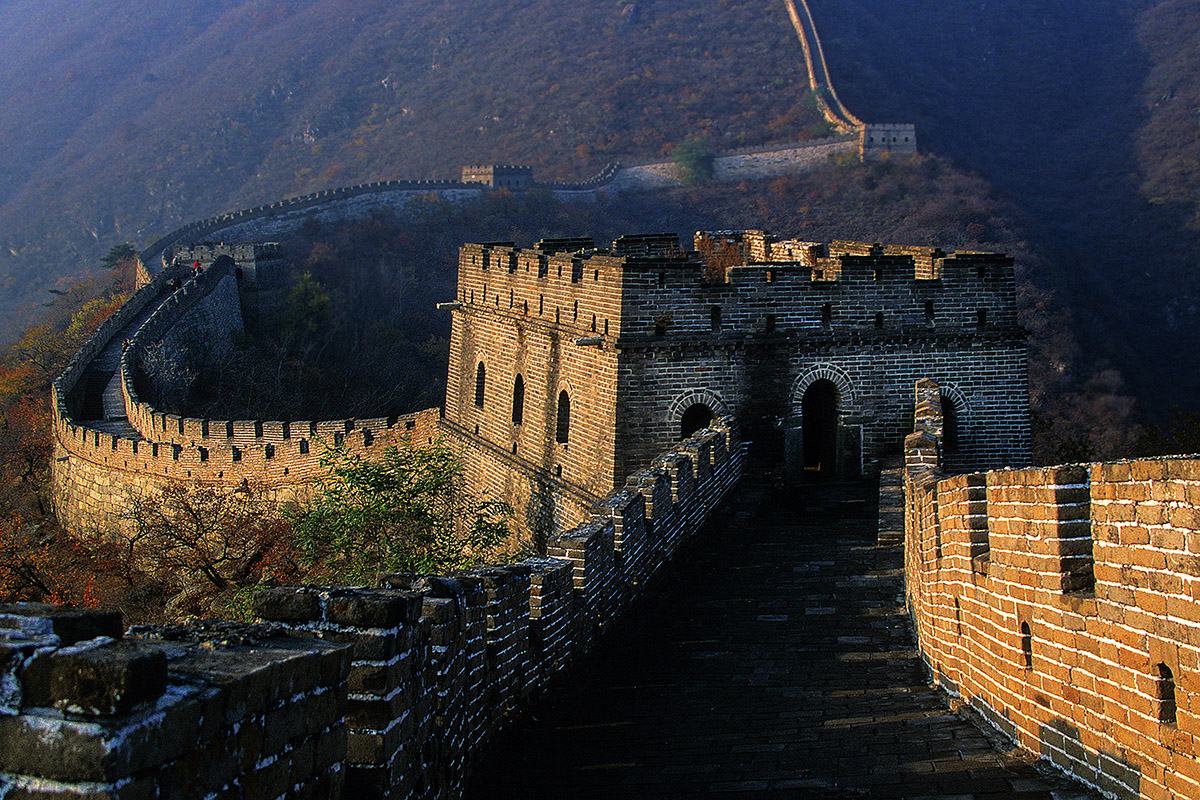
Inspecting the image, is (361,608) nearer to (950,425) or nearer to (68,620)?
(68,620)

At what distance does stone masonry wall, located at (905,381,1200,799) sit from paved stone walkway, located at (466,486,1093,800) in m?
0.24

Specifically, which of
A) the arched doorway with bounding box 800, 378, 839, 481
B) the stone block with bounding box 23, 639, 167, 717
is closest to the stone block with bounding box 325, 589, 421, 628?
the stone block with bounding box 23, 639, 167, 717

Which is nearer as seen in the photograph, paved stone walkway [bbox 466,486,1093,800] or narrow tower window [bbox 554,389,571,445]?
paved stone walkway [bbox 466,486,1093,800]

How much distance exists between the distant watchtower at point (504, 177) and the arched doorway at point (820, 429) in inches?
2349

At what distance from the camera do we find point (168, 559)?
2358 centimetres

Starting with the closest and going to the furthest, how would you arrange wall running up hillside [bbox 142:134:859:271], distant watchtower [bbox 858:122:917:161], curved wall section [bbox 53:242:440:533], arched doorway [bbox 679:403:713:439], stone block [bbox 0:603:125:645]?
1. stone block [bbox 0:603:125:645]
2. arched doorway [bbox 679:403:713:439]
3. curved wall section [bbox 53:242:440:533]
4. wall running up hillside [bbox 142:134:859:271]
5. distant watchtower [bbox 858:122:917:161]

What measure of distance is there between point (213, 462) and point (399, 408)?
52.1ft

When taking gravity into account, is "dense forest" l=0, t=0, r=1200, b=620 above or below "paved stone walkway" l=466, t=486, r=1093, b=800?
above

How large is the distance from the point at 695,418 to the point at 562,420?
2.59 meters

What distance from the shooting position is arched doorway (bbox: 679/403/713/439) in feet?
51.8

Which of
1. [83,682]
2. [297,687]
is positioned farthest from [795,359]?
[83,682]

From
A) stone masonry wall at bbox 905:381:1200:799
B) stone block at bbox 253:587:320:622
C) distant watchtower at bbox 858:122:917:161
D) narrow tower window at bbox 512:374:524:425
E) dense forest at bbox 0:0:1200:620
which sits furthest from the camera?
distant watchtower at bbox 858:122:917:161

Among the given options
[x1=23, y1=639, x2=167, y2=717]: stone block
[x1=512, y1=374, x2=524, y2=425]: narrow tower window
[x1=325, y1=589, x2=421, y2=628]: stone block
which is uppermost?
[x1=512, y1=374, x2=524, y2=425]: narrow tower window

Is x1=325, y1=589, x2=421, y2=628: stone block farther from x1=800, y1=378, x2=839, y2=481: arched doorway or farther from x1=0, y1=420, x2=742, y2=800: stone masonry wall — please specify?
x1=800, y1=378, x2=839, y2=481: arched doorway
